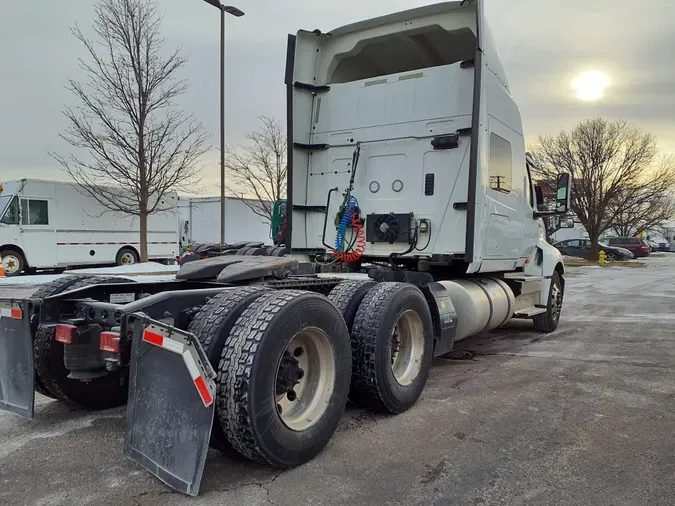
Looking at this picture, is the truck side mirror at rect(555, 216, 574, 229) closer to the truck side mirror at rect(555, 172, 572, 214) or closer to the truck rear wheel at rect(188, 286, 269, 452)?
the truck side mirror at rect(555, 172, 572, 214)

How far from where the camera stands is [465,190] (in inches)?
221

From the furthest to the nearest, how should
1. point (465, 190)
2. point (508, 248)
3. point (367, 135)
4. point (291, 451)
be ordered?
point (508, 248), point (367, 135), point (465, 190), point (291, 451)

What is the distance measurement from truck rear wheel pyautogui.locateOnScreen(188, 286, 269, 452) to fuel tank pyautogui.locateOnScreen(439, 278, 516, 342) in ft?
9.36

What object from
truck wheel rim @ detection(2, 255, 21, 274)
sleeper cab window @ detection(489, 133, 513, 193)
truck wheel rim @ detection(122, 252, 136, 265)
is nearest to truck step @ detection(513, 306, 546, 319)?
sleeper cab window @ detection(489, 133, 513, 193)

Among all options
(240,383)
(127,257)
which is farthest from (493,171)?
(127,257)

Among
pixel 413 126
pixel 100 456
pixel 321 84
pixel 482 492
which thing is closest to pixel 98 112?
pixel 321 84

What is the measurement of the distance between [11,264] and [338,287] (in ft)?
57.8

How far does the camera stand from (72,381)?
4109mm

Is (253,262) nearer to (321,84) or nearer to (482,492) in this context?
(482,492)

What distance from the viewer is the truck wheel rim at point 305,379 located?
3406 mm

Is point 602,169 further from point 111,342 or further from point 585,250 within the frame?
point 111,342

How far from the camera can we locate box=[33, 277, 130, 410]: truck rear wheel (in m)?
3.82

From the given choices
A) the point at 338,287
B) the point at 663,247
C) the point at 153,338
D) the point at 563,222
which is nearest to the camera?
the point at 153,338

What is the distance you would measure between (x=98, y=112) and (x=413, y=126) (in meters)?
14.9
